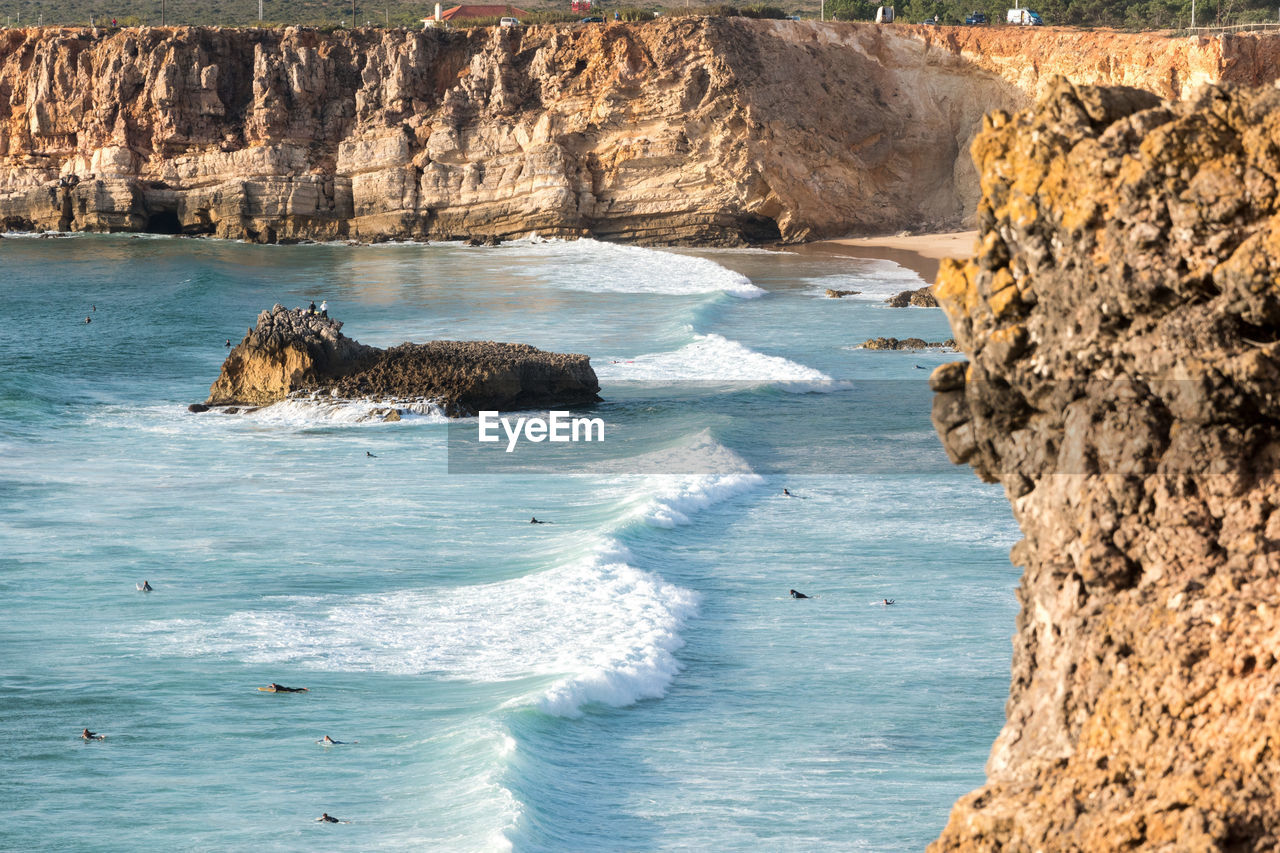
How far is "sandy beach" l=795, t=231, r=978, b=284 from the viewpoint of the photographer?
5609 centimetres

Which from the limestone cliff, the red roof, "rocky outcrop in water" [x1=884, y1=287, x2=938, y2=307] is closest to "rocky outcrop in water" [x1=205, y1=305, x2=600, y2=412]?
"rocky outcrop in water" [x1=884, y1=287, x2=938, y2=307]

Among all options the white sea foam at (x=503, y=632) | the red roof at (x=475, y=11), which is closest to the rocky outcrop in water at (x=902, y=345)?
the white sea foam at (x=503, y=632)

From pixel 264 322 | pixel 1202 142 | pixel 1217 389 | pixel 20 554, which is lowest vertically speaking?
pixel 20 554

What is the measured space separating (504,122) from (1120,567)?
62.8 metres

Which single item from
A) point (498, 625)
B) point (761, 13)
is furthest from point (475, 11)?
point (498, 625)

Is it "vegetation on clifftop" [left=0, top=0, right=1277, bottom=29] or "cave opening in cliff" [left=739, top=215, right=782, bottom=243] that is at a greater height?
"vegetation on clifftop" [left=0, top=0, right=1277, bottom=29]

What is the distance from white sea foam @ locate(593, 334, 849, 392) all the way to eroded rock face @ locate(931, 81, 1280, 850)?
81.5ft

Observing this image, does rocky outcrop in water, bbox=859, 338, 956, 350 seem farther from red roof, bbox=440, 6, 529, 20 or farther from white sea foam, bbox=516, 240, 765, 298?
red roof, bbox=440, 6, 529, 20

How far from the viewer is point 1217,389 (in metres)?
4.73

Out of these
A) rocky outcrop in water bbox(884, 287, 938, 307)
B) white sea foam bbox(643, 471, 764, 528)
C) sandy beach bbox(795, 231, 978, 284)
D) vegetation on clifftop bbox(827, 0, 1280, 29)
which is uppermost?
vegetation on clifftop bbox(827, 0, 1280, 29)

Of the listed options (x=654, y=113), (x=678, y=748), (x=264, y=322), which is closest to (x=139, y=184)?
(x=654, y=113)

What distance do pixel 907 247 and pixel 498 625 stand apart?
49.0 metres

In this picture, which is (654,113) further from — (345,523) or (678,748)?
(678,748)

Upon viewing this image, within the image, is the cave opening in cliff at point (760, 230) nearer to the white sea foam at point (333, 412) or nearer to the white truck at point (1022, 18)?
the white truck at point (1022, 18)
